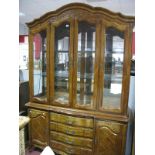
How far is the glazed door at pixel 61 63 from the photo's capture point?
2162mm

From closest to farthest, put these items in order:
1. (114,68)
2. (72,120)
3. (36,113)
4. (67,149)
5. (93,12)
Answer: (93,12)
(114,68)
(72,120)
(67,149)
(36,113)

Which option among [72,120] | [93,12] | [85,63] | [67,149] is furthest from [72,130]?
[93,12]

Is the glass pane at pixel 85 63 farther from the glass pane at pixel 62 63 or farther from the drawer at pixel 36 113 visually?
the drawer at pixel 36 113

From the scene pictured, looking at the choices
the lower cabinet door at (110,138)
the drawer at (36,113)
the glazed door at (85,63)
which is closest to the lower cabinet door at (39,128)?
the drawer at (36,113)

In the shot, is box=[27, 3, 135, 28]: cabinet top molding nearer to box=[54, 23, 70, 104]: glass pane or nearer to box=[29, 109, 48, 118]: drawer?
box=[54, 23, 70, 104]: glass pane

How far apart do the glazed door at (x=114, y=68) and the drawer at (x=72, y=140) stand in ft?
1.48

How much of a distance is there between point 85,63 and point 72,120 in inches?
27.6

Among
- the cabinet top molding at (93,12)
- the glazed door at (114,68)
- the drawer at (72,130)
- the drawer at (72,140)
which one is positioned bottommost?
the drawer at (72,140)

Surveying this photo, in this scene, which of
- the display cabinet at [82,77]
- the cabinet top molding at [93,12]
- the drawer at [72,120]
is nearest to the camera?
the cabinet top molding at [93,12]

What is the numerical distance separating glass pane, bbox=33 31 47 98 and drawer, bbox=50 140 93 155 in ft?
2.12

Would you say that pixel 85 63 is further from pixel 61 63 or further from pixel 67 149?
pixel 67 149

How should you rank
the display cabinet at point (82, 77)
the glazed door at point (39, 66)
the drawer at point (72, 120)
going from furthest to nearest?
the glazed door at point (39, 66) < the drawer at point (72, 120) < the display cabinet at point (82, 77)

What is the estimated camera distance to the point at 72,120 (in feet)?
7.16
